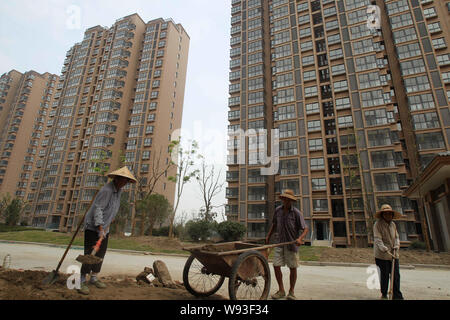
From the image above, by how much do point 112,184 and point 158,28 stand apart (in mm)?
64711

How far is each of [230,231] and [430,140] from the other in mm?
27005

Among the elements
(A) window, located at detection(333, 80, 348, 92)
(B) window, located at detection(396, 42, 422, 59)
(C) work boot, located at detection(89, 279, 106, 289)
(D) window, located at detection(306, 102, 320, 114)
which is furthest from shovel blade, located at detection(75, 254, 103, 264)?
(B) window, located at detection(396, 42, 422, 59)

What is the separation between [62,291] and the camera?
379 cm

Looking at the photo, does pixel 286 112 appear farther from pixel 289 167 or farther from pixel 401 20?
pixel 401 20

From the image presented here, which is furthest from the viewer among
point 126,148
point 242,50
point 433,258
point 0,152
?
point 0,152

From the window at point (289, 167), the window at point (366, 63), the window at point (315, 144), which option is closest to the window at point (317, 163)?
the window at point (315, 144)

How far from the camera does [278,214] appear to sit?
5145 mm

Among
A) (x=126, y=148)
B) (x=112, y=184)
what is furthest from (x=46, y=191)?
(x=112, y=184)

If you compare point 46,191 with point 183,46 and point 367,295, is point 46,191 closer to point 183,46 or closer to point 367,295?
point 183,46

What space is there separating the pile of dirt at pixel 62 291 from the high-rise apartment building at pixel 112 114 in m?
43.7

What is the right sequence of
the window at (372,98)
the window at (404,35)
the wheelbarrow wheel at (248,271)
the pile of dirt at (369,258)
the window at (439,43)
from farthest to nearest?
the window at (404,35) < the window at (372,98) < the window at (439,43) < the pile of dirt at (369,258) < the wheelbarrow wheel at (248,271)

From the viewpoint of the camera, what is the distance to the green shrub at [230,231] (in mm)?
25895

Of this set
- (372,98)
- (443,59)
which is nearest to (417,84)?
(443,59)

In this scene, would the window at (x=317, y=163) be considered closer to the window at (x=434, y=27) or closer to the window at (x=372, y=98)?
the window at (x=372, y=98)
